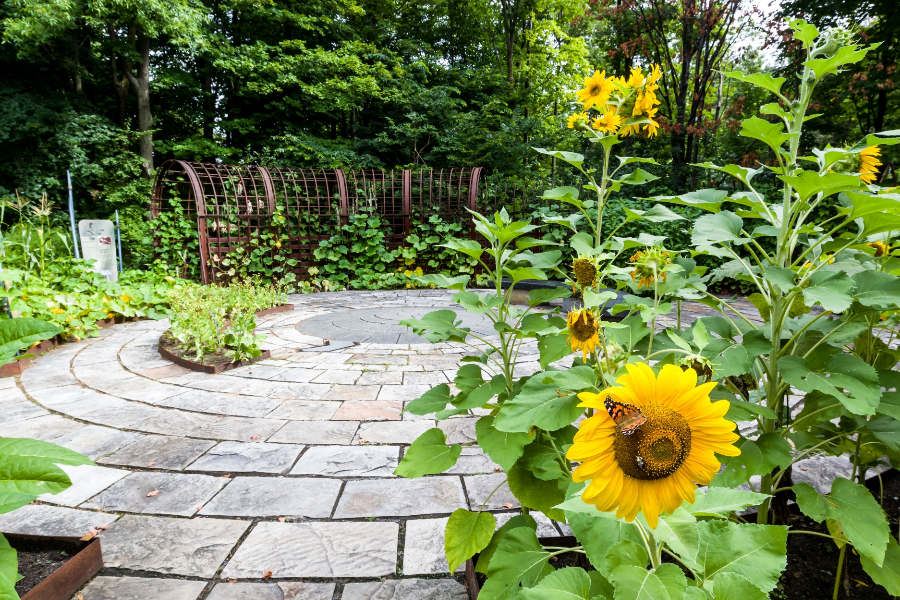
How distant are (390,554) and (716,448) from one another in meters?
1.17

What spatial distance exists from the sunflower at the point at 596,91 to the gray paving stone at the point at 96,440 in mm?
2491

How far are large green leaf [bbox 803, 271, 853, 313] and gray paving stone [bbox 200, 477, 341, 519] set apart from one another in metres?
1.57

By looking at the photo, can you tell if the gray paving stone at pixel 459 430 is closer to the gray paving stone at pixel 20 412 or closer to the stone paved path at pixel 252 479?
the stone paved path at pixel 252 479

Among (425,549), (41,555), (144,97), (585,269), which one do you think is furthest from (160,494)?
(144,97)

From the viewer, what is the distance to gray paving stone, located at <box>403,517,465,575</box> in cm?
135

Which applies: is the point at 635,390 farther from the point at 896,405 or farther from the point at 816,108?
the point at 816,108

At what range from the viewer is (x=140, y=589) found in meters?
1.28

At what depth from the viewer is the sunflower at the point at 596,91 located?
1.27 meters

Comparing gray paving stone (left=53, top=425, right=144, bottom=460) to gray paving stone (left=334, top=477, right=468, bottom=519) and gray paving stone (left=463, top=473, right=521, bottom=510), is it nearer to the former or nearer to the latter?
gray paving stone (left=334, top=477, right=468, bottom=519)

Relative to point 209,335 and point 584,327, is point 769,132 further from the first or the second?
point 209,335

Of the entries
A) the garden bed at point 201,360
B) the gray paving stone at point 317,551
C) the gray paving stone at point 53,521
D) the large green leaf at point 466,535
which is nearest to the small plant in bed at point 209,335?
the garden bed at point 201,360

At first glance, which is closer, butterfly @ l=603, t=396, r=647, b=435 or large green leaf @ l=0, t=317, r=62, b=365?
butterfly @ l=603, t=396, r=647, b=435

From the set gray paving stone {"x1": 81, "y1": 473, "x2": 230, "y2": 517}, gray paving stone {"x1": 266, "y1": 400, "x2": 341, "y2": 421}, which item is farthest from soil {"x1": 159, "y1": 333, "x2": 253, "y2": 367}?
gray paving stone {"x1": 81, "y1": 473, "x2": 230, "y2": 517}

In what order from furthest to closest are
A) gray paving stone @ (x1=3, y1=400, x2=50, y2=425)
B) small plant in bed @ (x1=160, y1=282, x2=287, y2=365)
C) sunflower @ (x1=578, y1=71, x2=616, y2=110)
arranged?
small plant in bed @ (x1=160, y1=282, x2=287, y2=365), gray paving stone @ (x1=3, y1=400, x2=50, y2=425), sunflower @ (x1=578, y1=71, x2=616, y2=110)
